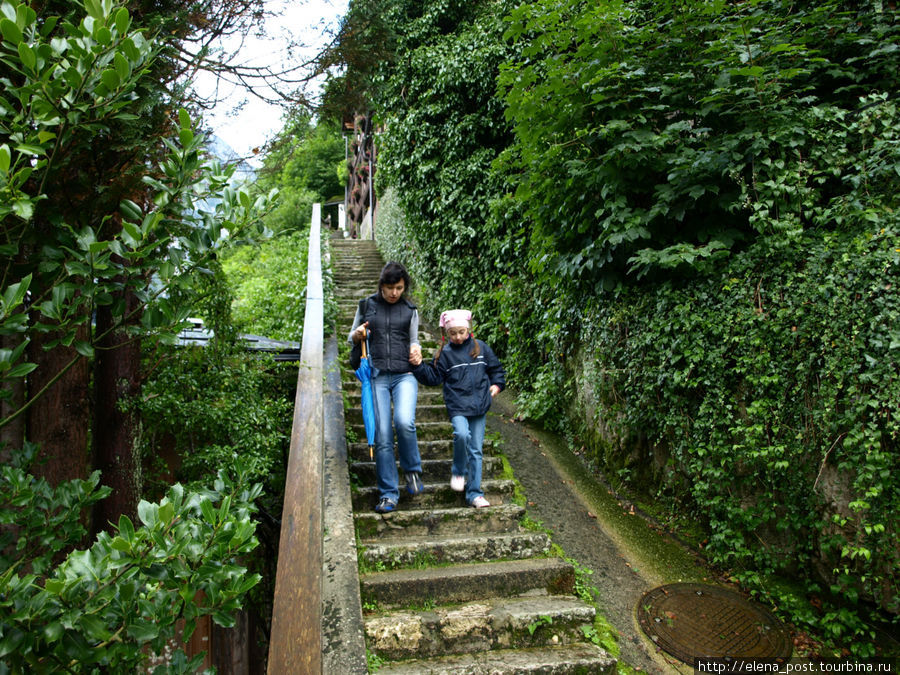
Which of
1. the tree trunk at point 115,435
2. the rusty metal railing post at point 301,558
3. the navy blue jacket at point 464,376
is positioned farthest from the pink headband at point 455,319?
the tree trunk at point 115,435

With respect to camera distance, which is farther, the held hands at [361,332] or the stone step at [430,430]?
the stone step at [430,430]

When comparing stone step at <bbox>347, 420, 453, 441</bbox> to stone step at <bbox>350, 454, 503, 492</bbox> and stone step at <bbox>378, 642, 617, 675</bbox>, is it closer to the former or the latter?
stone step at <bbox>350, 454, 503, 492</bbox>

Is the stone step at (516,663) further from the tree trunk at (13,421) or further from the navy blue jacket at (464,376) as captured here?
the tree trunk at (13,421)

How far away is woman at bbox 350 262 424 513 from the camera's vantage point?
155 inches

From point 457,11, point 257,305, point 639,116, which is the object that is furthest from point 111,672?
point 457,11

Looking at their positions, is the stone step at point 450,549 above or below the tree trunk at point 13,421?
below

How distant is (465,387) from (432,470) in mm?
895

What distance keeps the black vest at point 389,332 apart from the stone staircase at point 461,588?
0.92 meters

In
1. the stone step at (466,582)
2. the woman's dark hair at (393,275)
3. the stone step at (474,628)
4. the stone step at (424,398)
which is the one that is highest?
the woman's dark hair at (393,275)

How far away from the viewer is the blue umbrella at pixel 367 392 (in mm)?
3959

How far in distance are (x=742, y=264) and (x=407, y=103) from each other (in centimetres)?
816

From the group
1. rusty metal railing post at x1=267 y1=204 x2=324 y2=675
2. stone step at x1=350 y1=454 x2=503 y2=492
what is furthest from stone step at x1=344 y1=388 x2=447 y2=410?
rusty metal railing post at x1=267 y1=204 x2=324 y2=675

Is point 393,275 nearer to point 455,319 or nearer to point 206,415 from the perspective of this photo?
point 455,319

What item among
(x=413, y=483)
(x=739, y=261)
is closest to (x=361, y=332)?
(x=413, y=483)
